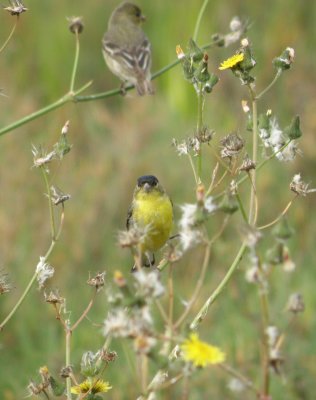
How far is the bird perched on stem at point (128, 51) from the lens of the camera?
4781 millimetres

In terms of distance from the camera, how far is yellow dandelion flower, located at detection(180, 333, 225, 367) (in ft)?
6.39

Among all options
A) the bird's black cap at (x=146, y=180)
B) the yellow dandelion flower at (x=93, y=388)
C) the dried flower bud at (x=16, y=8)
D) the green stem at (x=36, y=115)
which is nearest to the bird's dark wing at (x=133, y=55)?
the bird's black cap at (x=146, y=180)

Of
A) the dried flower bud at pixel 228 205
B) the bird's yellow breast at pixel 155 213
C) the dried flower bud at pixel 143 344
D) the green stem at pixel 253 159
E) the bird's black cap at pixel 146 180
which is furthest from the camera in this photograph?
the bird's black cap at pixel 146 180

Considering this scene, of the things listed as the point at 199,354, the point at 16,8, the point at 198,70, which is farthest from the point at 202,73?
the point at 199,354

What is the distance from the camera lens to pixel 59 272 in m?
6.50

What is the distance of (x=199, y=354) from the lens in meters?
1.96

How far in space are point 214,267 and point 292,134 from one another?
13.2ft

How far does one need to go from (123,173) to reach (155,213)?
3.10 metres

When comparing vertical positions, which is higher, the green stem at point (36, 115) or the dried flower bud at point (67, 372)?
the green stem at point (36, 115)

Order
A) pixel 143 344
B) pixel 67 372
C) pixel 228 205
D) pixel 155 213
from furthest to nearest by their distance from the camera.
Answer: pixel 155 213, pixel 67 372, pixel 228 205, pixel 143 344

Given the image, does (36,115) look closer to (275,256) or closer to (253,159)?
(253,159)

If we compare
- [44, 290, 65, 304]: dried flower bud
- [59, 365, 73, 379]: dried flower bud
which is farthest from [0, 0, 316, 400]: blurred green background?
[59, 365, 73, 379]: dried flower bud

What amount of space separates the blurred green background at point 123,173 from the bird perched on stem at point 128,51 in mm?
561

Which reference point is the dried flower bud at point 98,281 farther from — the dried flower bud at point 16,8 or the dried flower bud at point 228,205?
the dried flower bud at point 16,8
